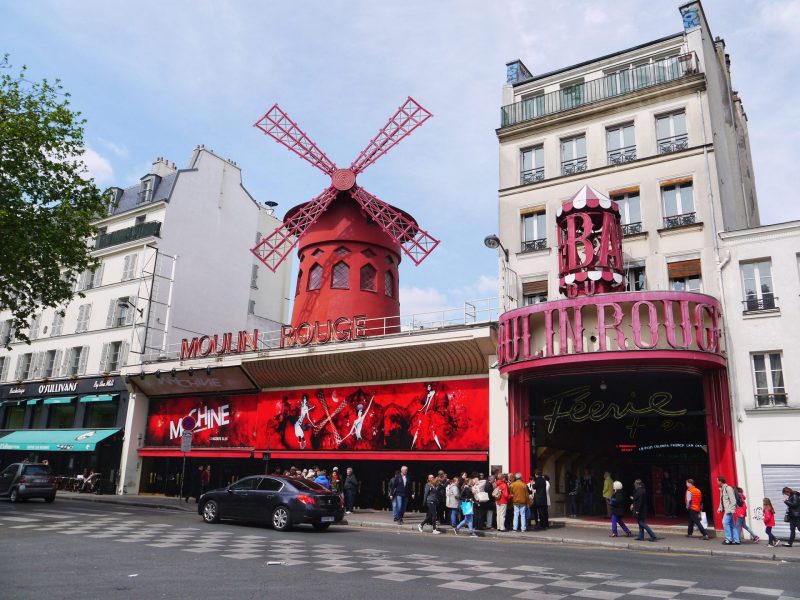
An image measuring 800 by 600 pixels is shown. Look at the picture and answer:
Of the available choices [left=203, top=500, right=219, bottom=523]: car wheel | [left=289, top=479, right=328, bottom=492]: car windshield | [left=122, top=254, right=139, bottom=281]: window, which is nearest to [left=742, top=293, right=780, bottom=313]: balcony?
[left=289, top=479, right=328, bottom=492]: car windshield

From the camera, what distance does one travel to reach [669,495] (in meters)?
20.7

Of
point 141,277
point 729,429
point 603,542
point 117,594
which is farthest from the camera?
point 141,277

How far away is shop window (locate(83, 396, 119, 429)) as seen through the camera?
94.1 ft

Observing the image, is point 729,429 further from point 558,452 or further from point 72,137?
point 72,137

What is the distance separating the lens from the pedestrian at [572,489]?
758 inches

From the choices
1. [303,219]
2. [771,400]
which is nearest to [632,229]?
[771,400]

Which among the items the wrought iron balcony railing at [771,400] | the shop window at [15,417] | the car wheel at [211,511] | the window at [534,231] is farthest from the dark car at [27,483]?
the wrought iron balcony railing at [771,400]

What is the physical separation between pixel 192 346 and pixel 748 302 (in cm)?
1903

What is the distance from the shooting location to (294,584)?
7.40 meters

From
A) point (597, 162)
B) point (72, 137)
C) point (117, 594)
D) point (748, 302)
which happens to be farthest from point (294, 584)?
point (72, 137)

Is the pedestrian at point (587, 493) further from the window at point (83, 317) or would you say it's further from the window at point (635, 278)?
the window at point (83, 317)

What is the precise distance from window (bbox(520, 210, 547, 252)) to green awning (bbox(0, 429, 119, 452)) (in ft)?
62.4

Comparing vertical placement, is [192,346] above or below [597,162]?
below

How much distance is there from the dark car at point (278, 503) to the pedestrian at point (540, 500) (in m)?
4.73
